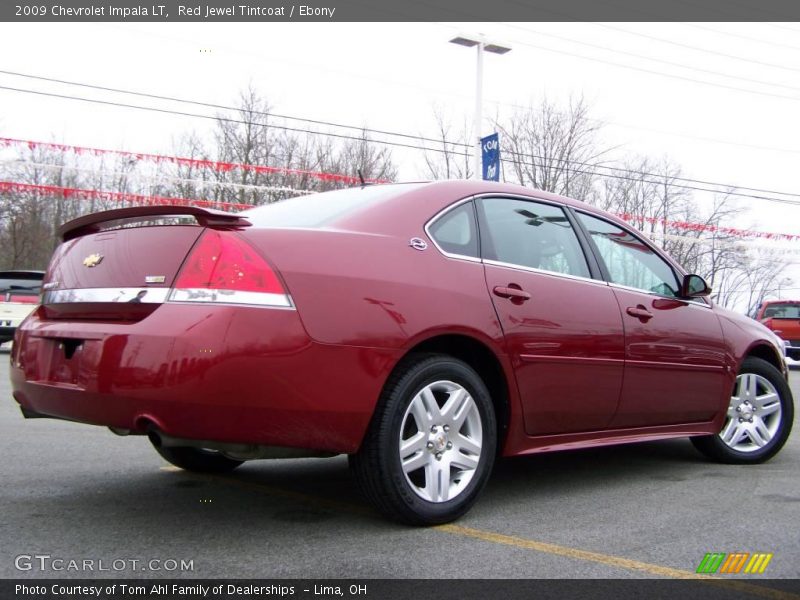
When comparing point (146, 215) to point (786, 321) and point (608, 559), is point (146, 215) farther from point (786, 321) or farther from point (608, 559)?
point (786, 321)

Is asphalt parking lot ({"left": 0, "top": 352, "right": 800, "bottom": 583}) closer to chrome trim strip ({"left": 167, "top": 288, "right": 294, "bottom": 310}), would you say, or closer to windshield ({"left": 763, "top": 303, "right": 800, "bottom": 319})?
chrome trim strip ({"left": 167, "top": 288, "right": 294, "bottom": 310})

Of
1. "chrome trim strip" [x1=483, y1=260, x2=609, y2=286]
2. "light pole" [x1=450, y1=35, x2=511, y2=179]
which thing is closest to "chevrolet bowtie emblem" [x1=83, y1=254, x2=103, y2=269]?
"chrome trim strip" [x1=483, y1=260, x2=609, y2=286]

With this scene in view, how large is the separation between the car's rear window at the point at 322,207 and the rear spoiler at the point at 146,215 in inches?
8.5

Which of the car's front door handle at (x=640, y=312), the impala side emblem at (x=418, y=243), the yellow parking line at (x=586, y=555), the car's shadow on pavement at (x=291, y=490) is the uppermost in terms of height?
the impala side emblem at (x=418, y=243)

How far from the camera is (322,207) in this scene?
11.8 ft

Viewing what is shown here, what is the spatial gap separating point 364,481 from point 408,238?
41.4 inches

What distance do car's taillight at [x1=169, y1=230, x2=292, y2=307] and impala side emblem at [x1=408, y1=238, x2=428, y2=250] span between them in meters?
0.70

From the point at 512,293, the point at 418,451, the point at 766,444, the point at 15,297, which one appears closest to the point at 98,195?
the point at 15,297

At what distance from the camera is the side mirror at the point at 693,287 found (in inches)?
183

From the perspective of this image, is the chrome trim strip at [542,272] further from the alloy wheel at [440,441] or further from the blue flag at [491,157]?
the blue flag at [491,157]

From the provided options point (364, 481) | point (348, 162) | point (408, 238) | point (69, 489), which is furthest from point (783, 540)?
point (348, 162)

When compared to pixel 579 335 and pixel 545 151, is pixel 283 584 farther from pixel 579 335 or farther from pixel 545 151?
pixel 545 151

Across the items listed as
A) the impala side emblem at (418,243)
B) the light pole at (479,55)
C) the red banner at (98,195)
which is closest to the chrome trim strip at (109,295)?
the impala side emblem at (418,243)

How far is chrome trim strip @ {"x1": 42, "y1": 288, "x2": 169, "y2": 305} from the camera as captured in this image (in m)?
2.86
